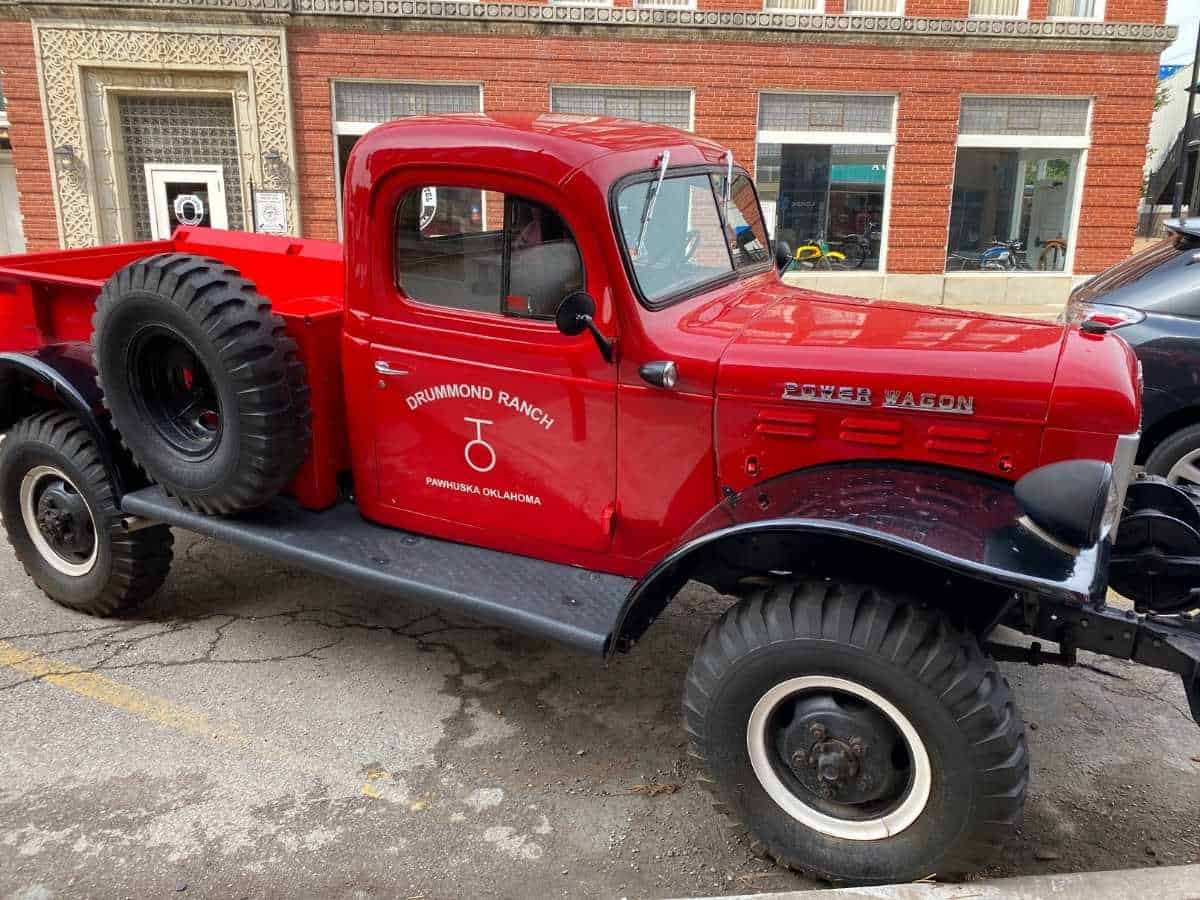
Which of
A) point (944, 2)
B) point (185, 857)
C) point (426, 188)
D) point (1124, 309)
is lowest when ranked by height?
point (185, 857)

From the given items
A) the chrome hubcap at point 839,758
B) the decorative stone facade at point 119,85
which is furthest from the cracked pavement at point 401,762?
the decorative stone facade at point 119,85

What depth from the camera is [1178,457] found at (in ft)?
16.4

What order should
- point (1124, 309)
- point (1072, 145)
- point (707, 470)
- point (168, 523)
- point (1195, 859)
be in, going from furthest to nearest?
point (1072, 145) → point (1124, 309) → point (168, 523) → point (707, 470) → point (1195, 859)

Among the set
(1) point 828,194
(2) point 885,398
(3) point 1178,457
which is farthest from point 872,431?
(1) point 828,194

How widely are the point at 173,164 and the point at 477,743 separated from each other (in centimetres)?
1251

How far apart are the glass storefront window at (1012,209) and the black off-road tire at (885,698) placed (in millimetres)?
13223

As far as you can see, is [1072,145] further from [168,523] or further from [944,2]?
[168,523]

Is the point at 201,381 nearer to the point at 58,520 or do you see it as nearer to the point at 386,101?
the point at 58,520

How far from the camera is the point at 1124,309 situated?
5.21m

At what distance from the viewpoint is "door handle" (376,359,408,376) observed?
3410 millimetres

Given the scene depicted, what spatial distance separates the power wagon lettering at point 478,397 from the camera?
320 cm

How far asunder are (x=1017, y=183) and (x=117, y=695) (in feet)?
47.7

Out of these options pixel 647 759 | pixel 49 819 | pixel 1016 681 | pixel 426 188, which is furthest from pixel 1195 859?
pixel 49 819

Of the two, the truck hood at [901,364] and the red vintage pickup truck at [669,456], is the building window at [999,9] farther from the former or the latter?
the truck hood at [901,364]
